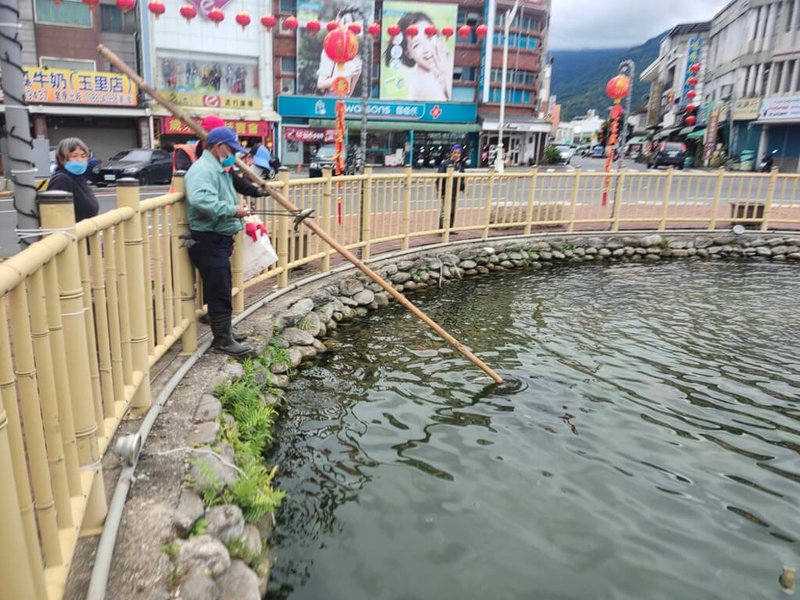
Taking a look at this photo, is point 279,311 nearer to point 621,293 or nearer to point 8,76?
point 8,76

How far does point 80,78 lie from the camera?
25.9 m

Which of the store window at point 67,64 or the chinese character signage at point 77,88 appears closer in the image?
the chinese character signage at point 77,88

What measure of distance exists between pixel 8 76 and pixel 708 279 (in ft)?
31.3

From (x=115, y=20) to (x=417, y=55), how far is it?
1688cm

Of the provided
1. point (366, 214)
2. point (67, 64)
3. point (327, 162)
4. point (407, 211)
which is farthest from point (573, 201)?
point (67, 64)

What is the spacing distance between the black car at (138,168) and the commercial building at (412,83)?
13.7 m

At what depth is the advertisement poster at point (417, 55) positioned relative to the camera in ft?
121

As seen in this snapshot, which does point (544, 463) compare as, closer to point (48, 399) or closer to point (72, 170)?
point (48, 399)

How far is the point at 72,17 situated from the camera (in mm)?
27703

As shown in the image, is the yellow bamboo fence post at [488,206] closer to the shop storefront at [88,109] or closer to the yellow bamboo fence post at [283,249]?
the yellow bamboo fence post at [283,249]

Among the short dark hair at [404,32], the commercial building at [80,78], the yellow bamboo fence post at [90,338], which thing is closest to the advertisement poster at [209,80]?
the commercial building at [80,78]

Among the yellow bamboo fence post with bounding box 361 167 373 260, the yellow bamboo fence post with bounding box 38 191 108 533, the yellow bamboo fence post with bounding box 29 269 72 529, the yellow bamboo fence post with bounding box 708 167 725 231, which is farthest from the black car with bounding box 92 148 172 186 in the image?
the yellow bamboo fence post with bounding box 29 269 72 529

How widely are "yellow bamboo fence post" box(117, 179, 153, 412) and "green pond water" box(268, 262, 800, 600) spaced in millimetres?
1183

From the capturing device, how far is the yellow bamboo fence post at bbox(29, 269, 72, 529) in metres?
1.77
